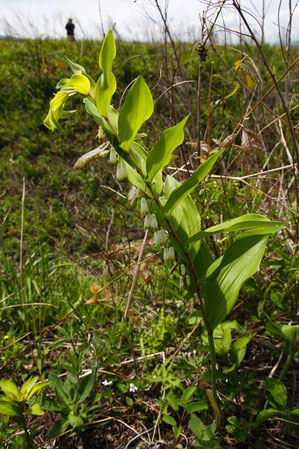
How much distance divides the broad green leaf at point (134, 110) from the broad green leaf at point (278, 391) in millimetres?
817

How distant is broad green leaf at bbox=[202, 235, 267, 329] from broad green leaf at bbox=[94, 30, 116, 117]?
1.55 feet

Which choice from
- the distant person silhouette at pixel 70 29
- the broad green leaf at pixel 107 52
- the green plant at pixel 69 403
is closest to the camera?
the broad green leaf at pixel 107 52

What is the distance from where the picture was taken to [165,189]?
1.06 m

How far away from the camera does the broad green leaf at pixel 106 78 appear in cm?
73

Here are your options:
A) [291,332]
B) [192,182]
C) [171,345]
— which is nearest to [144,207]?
[192,182]

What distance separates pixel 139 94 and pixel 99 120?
0.13m

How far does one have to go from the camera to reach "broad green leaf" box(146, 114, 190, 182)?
0.77m

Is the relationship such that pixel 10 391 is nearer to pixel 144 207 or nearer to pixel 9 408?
pixel 9 408

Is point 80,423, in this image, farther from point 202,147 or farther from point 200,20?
point 200,20

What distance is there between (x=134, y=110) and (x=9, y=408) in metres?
0.93

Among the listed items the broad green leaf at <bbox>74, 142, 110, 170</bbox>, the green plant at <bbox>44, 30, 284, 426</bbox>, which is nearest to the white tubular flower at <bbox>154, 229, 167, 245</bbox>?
the green plant at <bbox>44, 30, 284, 426</bbox>

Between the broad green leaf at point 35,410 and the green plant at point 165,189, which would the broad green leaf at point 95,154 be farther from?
the broad green leaf at point 35,410

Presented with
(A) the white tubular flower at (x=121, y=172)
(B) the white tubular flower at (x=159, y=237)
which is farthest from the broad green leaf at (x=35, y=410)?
(A) the white tubular flower at (x=121, y=172)

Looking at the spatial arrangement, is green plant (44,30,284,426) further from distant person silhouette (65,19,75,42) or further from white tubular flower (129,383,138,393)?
distant person silhouette (65,19,75,42)
